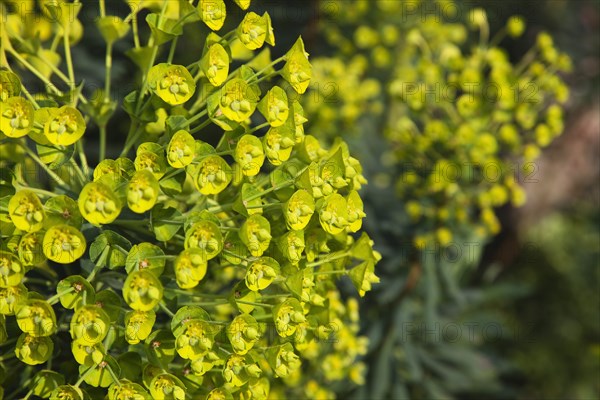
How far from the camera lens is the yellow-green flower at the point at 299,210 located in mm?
1204

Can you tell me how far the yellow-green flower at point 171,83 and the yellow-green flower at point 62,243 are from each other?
0.30 metres

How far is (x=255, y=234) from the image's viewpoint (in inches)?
47.1

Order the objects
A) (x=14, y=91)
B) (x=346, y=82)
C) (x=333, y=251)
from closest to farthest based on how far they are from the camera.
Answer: (x=14, y=91) < (x=333, y=251) < (x=346, y=82)

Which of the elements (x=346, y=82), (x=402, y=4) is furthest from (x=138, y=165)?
(x=402, y=4)

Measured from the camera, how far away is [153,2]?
1.45m

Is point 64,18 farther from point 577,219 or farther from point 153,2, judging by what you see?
point 577,219

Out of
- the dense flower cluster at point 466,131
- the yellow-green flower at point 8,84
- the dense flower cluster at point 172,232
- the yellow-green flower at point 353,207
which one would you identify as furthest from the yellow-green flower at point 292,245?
the dense flower cluster at point 466,131

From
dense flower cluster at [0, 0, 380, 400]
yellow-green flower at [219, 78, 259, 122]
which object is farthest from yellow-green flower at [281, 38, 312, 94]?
yellow-green flower at [219, 78, 259, 122]

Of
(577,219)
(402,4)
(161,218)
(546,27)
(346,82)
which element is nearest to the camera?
(161,218)

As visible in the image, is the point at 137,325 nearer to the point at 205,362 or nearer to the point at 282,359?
the point at 205,362

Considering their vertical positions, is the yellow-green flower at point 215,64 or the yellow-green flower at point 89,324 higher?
the yellow-green flower at point 215,64

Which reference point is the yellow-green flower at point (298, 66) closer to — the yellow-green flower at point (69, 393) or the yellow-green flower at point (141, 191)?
the yellow-green flower at point (141, 191)

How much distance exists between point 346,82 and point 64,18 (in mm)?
1481

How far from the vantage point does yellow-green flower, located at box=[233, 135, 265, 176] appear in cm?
122
